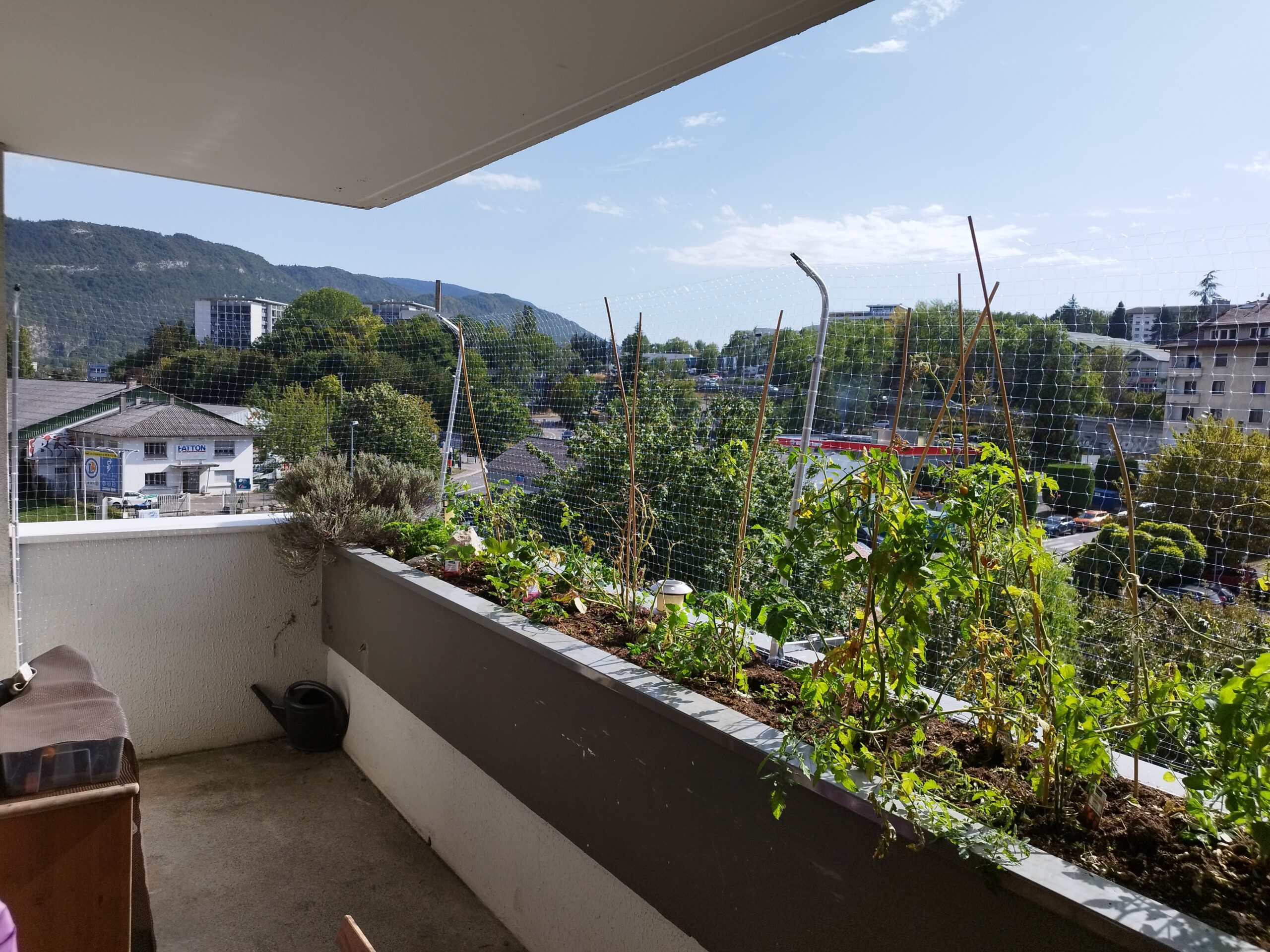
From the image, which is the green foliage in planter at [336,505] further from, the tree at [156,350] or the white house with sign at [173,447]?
the tree at [156,350]

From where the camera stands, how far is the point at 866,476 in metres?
1.44

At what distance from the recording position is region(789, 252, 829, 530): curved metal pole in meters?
2.32

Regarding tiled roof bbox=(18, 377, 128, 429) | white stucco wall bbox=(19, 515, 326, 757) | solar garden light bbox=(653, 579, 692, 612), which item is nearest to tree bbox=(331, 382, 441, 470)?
white stucco wall bbox=(19, 515, 326, 757)

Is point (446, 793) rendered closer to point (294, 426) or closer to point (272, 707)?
point (272, 707)

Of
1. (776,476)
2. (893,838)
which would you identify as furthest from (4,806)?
(776,476)

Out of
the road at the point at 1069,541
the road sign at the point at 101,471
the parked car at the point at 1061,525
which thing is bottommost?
the road sign at the point at 101,471

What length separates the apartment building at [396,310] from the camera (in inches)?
168

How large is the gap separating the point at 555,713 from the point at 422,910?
1.00 m

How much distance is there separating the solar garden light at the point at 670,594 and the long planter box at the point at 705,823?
238 mm

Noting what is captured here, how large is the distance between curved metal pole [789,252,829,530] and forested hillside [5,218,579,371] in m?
1.48

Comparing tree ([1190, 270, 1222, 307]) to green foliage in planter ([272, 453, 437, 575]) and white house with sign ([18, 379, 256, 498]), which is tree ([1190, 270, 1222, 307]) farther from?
white house with sign ([18, 379, 256, 498])

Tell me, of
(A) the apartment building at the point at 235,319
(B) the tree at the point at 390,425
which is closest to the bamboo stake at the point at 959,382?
(B) the tree at the point at 390,425

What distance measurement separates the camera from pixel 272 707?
3816mm

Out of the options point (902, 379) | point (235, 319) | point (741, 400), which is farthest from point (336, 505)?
point (902, 379)
